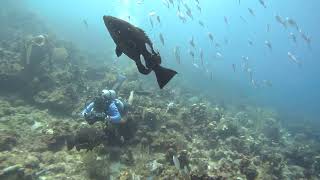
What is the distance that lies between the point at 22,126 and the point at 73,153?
300 cm

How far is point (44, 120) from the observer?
40.3 feet

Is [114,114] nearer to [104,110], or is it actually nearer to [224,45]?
[104,110]

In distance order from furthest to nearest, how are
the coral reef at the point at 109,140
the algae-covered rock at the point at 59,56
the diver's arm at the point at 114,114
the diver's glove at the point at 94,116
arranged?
the algae-covered rock at the point at 59,56 < the diver's glove at the point at 94,116 < the diver's arm at the point at 114,114 < the coral reef at the point at 109,140

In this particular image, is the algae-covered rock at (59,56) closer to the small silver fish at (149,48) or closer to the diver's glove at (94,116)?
the diver's glove at (94,116)

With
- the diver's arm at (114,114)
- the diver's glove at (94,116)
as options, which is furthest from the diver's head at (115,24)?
the diver's glove at (94,116)

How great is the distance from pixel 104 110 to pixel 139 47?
7.18 m

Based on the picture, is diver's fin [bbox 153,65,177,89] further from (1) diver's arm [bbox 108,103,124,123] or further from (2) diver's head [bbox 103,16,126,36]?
(1) diver's arm [bbox 108,103,124,123]

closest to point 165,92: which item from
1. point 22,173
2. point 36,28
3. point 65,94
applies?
point 65,94

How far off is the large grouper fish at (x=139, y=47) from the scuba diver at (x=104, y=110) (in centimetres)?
659

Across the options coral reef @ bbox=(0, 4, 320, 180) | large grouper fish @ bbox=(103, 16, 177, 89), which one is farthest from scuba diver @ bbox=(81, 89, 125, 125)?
large grouper fish @ bbox=(103, 16, 177, 89)

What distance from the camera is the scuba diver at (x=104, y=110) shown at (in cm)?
985

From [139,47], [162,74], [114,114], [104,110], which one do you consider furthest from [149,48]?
[104,110]

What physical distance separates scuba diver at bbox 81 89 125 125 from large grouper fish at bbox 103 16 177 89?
6.59m

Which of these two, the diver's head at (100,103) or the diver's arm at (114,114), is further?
the diver's head at (100,103)
